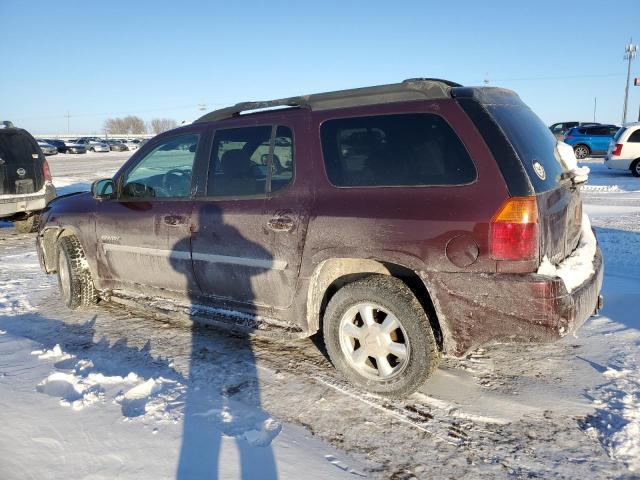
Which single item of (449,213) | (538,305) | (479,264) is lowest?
(538,305)

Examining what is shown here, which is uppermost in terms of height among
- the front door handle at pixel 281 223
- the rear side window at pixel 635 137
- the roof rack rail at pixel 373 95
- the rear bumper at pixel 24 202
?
the rear side window at pixel 635 137

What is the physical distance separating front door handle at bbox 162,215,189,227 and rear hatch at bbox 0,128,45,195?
6823 millimetres

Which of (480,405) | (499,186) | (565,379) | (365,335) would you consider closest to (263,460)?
(365,335)

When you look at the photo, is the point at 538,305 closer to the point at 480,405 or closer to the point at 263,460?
the point at 480,405

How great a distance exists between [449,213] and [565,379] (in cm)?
157

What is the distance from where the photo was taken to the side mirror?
15.7ft

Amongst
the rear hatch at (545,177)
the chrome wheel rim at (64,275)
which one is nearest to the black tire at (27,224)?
the chrome wheel rim at (64,275)

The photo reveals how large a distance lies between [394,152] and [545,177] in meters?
0.92

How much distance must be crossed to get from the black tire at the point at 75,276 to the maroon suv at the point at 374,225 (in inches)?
37.1

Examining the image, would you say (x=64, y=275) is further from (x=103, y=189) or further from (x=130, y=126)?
(x=130, y=126)

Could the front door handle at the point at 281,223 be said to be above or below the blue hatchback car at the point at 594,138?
below

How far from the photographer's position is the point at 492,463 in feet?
8.54

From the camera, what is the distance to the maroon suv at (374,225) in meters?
2.85

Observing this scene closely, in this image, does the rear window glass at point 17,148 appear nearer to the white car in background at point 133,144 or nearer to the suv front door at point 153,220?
the suv front door at point 153,220
